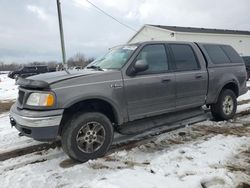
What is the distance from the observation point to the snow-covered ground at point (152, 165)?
367 cm

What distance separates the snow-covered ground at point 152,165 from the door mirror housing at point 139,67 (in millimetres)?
1340

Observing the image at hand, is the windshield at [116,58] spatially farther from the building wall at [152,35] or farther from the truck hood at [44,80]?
the building wall at [152,35]

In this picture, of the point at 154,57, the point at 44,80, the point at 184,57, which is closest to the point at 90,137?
the point at 44,80

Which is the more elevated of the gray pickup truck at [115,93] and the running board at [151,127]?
the gray pickup truck at [115,93]

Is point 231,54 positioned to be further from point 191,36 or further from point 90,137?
point 191,36

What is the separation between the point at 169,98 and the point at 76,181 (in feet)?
8.05

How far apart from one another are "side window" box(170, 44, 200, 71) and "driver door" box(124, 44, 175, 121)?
27cm

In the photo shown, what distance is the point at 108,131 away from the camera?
181 inches

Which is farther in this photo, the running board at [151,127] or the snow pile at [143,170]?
the running board at [151,127]

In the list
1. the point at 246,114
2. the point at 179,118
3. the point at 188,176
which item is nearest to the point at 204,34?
the point at 246,114

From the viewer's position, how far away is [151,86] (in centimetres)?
507

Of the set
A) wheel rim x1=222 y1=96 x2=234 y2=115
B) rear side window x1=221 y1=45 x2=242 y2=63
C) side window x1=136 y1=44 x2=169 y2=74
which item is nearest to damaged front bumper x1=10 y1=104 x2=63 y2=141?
side window x1=136 y1=44 x2=169 y2=74

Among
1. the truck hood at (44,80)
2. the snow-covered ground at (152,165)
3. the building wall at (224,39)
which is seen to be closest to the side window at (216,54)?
the snow-covered ground at (152,165)

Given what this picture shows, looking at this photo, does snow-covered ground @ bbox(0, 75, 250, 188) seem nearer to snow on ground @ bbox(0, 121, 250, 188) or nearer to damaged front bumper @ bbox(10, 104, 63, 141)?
snow on ground @ bbox(0, 121, 250, 188)
